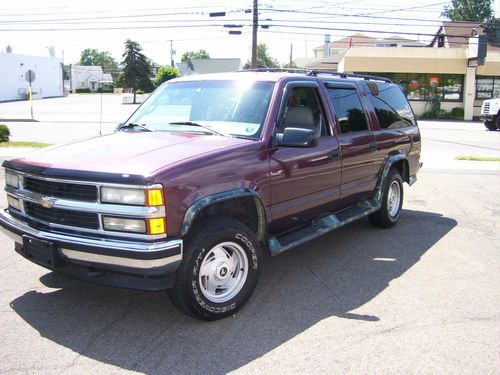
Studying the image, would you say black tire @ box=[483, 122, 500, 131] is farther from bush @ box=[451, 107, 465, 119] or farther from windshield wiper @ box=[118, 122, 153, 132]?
windshield wiper @ box=[118, 122, 153, 132]

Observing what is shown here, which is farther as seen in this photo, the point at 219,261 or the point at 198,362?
the point at 219,261

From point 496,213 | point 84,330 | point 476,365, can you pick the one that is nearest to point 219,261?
point 84,330

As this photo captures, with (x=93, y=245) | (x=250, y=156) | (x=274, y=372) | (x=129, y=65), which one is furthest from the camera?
(x=129, y=65)

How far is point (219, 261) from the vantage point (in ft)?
13.3

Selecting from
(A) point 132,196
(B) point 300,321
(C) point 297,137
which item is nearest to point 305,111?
(C) point 297,137

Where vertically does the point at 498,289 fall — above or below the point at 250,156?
below

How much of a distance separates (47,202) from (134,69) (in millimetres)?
59547

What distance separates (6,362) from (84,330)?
60 cm

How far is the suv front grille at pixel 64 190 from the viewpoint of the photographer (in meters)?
3.62

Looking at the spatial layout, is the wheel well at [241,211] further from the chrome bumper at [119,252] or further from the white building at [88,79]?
the white building at [88,79]

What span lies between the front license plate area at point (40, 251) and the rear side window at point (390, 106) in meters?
4.35

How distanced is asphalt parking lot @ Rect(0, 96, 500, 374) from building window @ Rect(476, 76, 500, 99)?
108ft

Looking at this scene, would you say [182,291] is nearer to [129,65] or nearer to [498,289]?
[498,289]

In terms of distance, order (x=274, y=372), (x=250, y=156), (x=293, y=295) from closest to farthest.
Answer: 1. (x=274, y=372)
2. (x=250, y=156)
3. (x=293, y=295)
